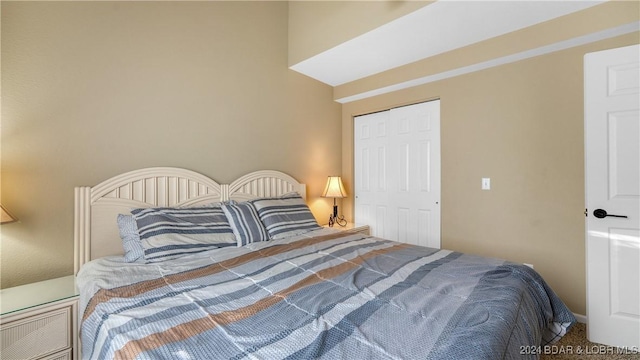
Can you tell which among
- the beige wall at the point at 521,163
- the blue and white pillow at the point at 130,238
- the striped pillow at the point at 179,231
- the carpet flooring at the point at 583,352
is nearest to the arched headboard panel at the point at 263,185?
the striped pillow at the point at 179,231

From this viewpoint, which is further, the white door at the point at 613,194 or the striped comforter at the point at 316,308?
the white door at the point at 613,194

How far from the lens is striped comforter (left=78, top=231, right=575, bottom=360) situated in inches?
32.6

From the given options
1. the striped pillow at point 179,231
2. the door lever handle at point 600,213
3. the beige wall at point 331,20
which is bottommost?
the striped pillow at point 179,231

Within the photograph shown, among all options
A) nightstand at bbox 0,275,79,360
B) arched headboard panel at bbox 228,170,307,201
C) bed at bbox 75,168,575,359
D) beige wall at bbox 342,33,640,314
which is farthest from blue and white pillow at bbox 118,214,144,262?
beige wall at bbox 342,33,640,314

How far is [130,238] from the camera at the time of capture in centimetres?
172

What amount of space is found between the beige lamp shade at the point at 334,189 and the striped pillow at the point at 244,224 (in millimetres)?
1272

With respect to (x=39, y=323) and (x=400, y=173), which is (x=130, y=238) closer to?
(x=39, y=323)

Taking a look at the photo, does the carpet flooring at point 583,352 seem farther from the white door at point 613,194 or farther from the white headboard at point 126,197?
the white headboard at point 126,197

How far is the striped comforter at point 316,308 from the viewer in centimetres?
83

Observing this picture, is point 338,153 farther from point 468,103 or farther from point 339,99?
point 468,103

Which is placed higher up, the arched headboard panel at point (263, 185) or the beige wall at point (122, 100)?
the beige wall at point (122, 100)

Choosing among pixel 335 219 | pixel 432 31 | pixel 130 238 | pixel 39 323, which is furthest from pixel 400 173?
pixel 39 323

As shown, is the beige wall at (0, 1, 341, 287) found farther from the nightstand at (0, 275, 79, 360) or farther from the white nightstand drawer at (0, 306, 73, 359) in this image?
the white nightstand drawer at (0, 306, 73, 359)

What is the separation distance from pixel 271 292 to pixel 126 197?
1418 mm
